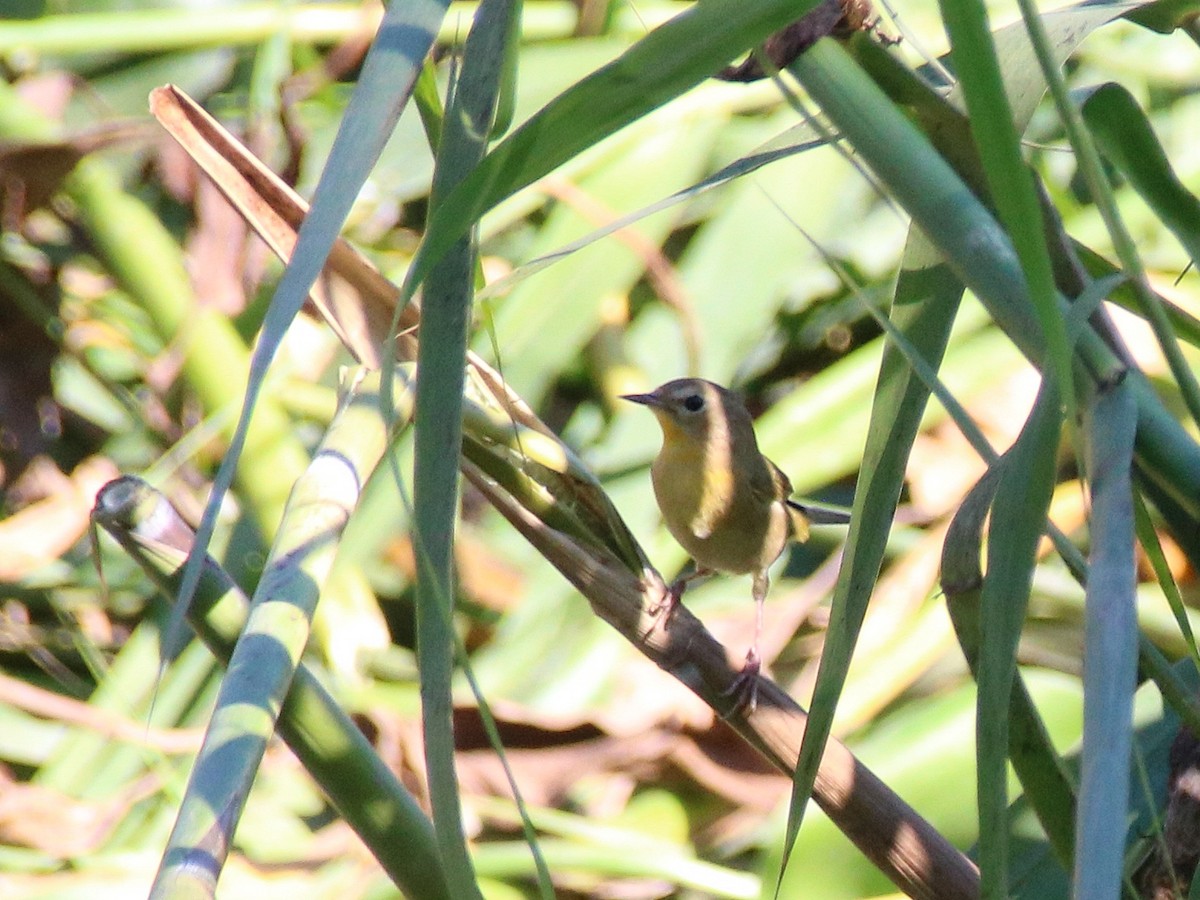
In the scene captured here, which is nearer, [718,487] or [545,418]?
[718,487]

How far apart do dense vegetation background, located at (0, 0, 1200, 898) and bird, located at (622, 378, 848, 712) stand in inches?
4.3

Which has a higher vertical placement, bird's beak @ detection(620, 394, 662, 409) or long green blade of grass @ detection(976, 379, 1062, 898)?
bird's beak @ detection(620, 394, 662, 409)

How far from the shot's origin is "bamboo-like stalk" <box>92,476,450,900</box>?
658 millimetres

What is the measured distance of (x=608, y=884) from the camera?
1620 mm

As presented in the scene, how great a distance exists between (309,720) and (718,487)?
4.23 feet

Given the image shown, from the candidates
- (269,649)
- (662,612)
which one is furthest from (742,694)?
(269,649)

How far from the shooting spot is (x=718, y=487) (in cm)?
191

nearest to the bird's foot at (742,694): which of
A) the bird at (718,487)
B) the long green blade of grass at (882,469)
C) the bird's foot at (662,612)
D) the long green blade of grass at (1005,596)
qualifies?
the bird's foot at (662,612)

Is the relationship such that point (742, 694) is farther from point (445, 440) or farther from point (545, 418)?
point (545, 418)

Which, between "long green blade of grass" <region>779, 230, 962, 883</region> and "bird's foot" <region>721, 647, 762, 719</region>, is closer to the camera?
"long green blade of grass" <region>779, 230, 962, 883</region>

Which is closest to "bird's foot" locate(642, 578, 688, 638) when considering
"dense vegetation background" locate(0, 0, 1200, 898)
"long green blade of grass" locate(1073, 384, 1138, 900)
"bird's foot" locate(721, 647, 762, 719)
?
"bird's foot" locate(721, 647, 762, 719)

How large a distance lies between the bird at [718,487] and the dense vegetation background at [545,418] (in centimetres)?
11

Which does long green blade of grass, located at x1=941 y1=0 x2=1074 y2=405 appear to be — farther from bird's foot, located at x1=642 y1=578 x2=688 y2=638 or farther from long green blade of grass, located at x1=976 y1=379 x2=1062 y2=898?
bird's foot, located at x1=642 y1=578 x2=688 y2=638

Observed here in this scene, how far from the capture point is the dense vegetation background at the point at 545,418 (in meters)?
1.60
